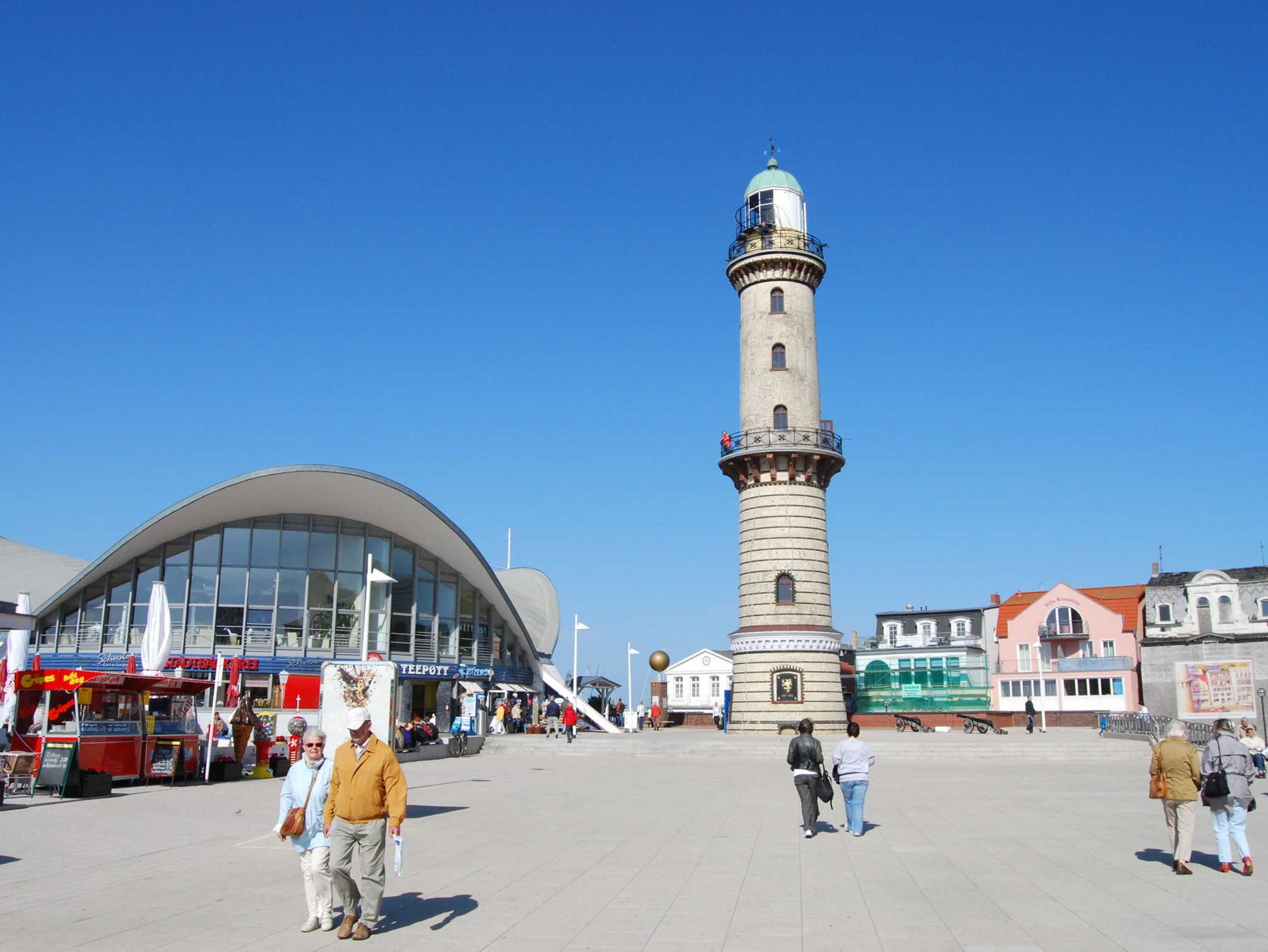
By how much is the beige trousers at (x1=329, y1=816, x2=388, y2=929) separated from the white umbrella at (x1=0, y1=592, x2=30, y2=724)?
1332 cm

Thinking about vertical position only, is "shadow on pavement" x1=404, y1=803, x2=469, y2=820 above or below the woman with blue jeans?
below

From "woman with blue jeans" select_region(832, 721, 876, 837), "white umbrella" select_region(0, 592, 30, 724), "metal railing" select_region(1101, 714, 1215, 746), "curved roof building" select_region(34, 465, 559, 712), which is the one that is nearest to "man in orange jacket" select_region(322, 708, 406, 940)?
"woman with blue jeans" select_region(832, 721, 876, 837)

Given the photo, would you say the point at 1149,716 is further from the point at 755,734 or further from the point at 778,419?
the point at 778,419

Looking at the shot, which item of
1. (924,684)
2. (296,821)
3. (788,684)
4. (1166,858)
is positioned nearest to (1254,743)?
(1166,858)

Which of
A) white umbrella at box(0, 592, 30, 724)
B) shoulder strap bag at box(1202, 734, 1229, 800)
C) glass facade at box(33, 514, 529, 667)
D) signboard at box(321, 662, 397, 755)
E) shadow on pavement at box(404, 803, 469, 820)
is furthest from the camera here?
glass facade at box(33, 514, 529, 667)

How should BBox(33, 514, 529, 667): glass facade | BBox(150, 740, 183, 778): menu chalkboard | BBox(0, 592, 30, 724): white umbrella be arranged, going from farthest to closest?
BBox(33, 514, 529, 667): glass facade < BBox(150, 740, 183, 778): menu chalkboard < BBox(0, 592, 30, 724): white umbrella

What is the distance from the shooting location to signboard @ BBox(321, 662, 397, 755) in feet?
54.0

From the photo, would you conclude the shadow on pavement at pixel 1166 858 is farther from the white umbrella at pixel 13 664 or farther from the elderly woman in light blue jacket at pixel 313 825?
the white umbrella at pixel 13 664

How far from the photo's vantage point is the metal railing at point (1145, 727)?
31500mm

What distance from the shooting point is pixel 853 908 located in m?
9.44

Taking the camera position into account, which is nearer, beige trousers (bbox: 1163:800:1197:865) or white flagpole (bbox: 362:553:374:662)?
beige trousers (bbox: 1163:800:1197:865)

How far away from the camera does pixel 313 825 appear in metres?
9.06

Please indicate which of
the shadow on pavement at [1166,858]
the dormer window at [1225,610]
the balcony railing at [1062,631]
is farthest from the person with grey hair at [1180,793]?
the dormer window at [1225,610]

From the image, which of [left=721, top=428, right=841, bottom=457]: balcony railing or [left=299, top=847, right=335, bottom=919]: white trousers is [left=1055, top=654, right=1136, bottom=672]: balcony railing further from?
[left=299, top=847, right=335, bottom=919]: white trousers
